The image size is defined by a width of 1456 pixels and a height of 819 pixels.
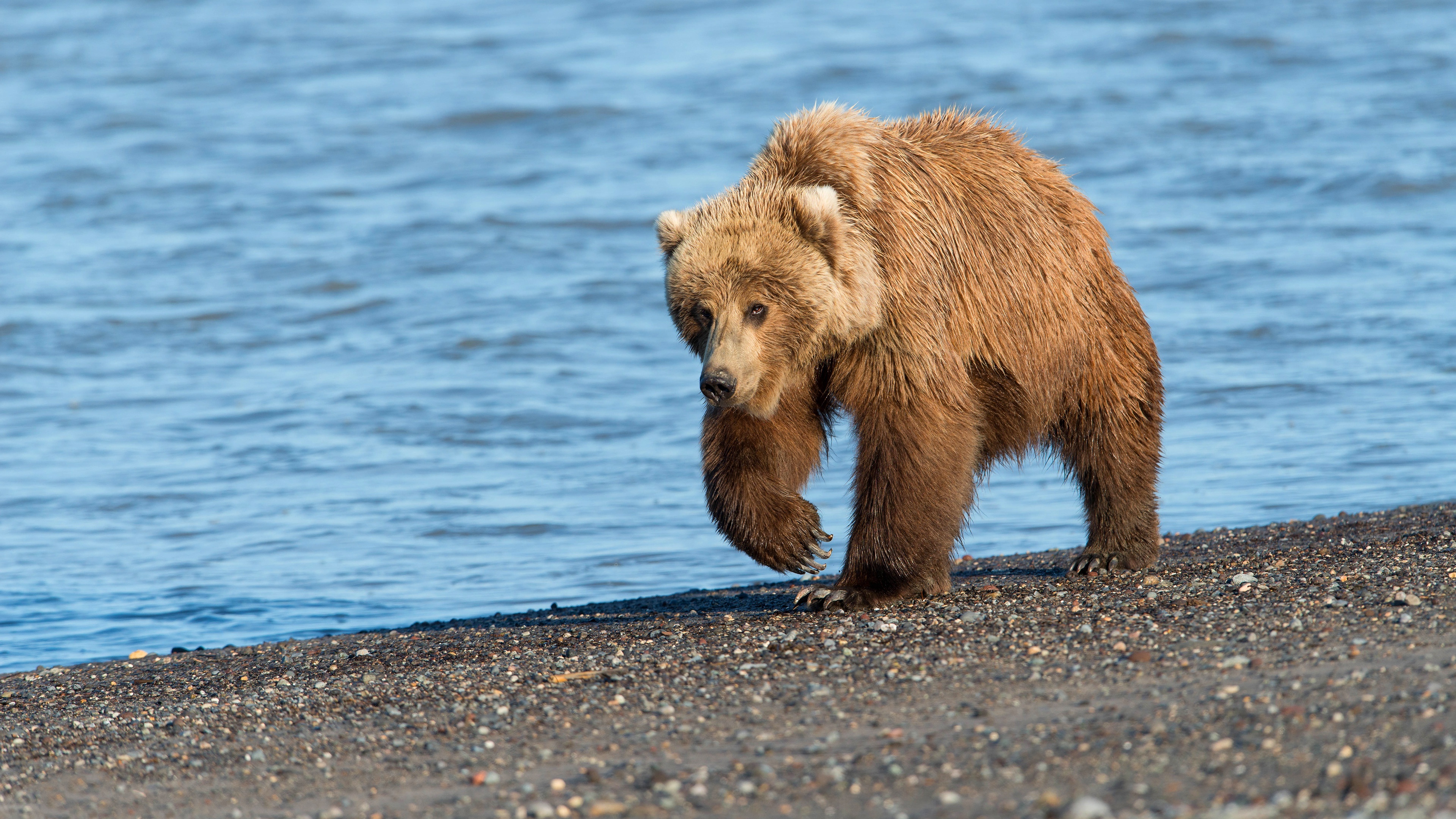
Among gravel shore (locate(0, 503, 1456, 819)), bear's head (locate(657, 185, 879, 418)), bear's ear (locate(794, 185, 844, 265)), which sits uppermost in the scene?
bear's ear (locate(794, 185, 844, 265))

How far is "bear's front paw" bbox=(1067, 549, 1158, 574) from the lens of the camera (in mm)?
6859

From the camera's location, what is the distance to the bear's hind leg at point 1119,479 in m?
6.79

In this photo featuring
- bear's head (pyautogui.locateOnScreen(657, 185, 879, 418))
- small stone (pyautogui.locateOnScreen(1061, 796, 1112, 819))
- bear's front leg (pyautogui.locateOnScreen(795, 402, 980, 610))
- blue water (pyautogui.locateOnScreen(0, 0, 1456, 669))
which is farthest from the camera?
blue water (pyautogui.locateOnScreen(0, 0, 1456, 669))

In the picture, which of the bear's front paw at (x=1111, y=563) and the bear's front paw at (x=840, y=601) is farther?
the bear's front paw at (x=1111, y=563)

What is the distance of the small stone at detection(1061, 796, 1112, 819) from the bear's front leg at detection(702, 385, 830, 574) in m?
2.63

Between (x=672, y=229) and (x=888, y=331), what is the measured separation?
92 cm

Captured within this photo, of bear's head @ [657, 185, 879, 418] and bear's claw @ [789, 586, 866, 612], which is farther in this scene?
bear's claw @ [789, 586, 866, 612]

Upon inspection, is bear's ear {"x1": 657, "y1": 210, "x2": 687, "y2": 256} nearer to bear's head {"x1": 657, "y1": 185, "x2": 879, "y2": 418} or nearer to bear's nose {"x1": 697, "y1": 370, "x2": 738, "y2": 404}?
bear's head {"x1": 657, "y1": 185, "x2": 879, "y2": 418}

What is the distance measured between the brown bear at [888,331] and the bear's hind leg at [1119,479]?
0.02 meters

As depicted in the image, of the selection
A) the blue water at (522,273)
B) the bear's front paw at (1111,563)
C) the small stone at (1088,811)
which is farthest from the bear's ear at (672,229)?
the small stone at (1088,811)

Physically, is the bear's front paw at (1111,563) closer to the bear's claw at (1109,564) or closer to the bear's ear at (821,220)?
the bear's claw at (1109,564)

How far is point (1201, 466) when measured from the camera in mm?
10320

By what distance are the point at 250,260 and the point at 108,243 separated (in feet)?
7.12

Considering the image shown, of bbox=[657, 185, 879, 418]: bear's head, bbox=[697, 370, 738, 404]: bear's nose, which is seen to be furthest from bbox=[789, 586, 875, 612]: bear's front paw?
bbox=[697, 370, 738, 404]: bear's nose
